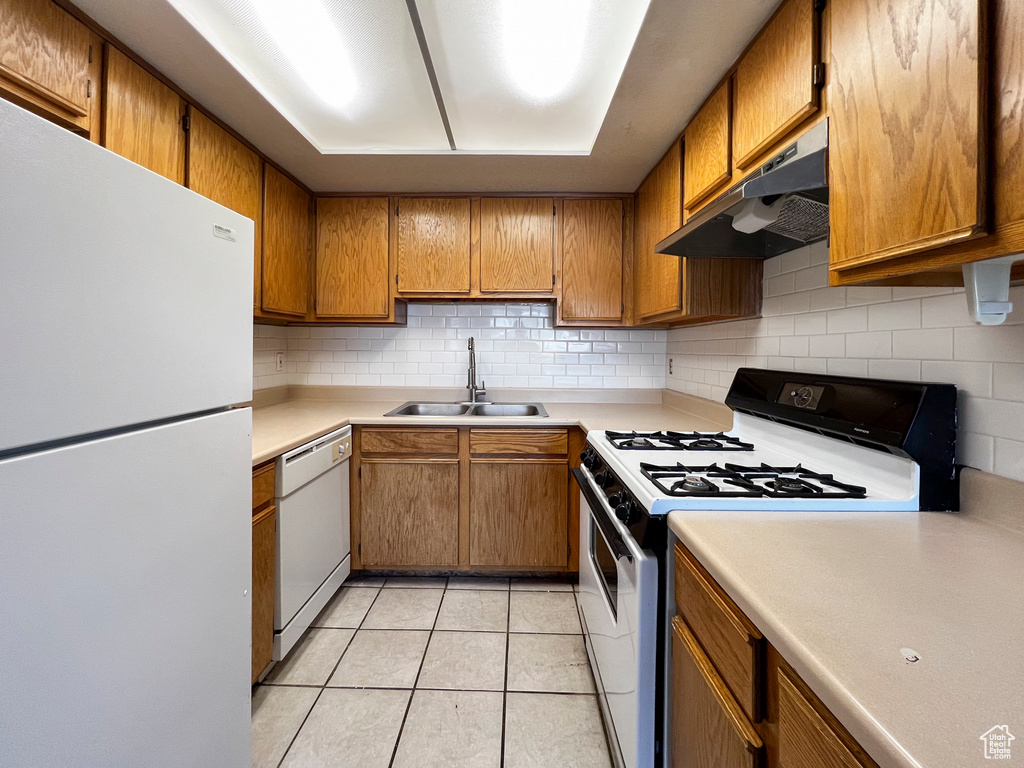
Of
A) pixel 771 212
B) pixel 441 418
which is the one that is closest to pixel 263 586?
pixel 441 418

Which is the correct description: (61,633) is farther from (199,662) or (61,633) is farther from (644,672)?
(644,672)

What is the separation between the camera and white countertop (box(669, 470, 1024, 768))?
44 centimetres

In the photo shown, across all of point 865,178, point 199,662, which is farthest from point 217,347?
point 865,178

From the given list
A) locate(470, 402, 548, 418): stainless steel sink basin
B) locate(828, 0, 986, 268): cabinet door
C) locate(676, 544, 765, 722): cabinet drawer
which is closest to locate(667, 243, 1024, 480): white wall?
locate(828, 0, 986, 268): cabinet door

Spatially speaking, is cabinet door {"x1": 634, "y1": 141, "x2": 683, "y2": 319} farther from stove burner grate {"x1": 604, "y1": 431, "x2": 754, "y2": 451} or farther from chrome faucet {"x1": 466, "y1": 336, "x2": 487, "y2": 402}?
chrome faucet {"x1": 466, "y1": 336, "x2": 487, "y2": 402}

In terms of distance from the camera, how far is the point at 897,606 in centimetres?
62

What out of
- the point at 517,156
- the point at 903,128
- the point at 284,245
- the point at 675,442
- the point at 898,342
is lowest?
the point at 675,442

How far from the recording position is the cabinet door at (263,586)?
1.58 metres

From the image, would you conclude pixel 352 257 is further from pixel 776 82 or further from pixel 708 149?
pixel 776 82

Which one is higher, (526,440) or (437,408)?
(437,408)

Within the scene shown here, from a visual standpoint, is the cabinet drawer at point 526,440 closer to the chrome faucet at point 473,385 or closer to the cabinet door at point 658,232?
the chrome faucet at point 473,385

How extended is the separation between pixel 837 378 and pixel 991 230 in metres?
0.73

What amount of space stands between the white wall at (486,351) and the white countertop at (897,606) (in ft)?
6.64

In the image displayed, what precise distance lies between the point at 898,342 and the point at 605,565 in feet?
3.22
